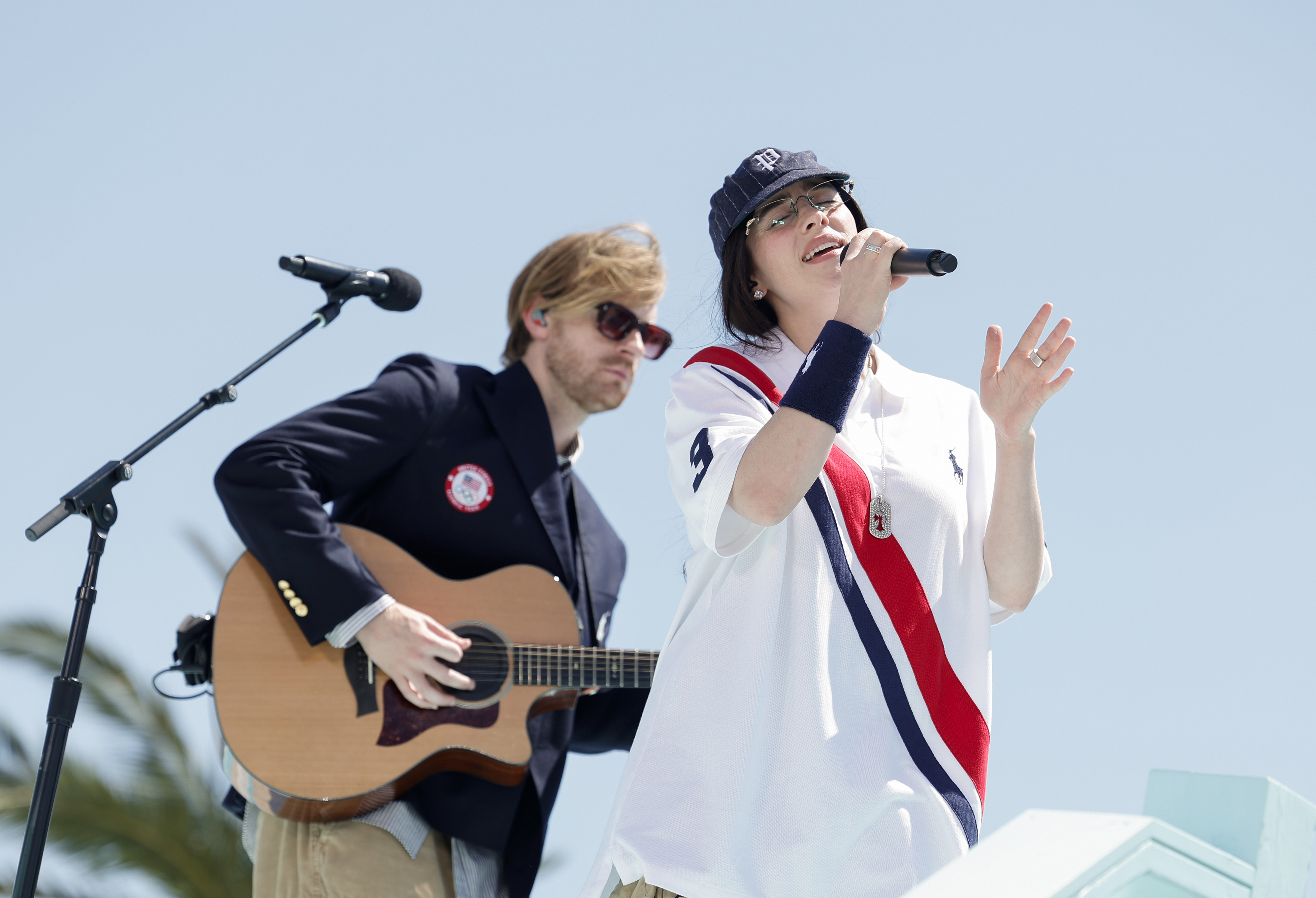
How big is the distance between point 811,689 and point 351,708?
1629 millimetres

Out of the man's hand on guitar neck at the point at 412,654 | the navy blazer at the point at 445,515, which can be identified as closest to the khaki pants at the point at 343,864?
the navy blazer at the point at 445,515

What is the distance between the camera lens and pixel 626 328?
4.11 m

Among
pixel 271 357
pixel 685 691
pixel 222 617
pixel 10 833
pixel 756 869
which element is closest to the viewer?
pixel 756 869

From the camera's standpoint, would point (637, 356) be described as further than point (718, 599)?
Yes

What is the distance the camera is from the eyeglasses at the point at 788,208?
7.91 ft

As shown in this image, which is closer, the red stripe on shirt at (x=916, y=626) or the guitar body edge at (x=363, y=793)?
the red stripe on shirt at (x=916, y=626)

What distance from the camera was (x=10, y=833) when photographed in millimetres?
5840

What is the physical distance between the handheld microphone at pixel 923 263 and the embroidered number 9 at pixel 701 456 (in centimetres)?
42

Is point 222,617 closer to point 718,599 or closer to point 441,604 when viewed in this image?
point 441,604

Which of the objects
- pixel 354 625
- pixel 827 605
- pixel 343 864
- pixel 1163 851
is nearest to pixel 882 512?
pixel 827 605

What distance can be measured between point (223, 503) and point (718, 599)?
178 centimetres

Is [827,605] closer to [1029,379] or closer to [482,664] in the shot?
[1029,379]

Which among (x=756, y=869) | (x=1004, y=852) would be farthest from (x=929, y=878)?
(x=756, y=869)

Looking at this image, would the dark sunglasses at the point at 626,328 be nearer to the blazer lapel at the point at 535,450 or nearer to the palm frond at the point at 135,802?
the blazer lapel at the point at 535,450
